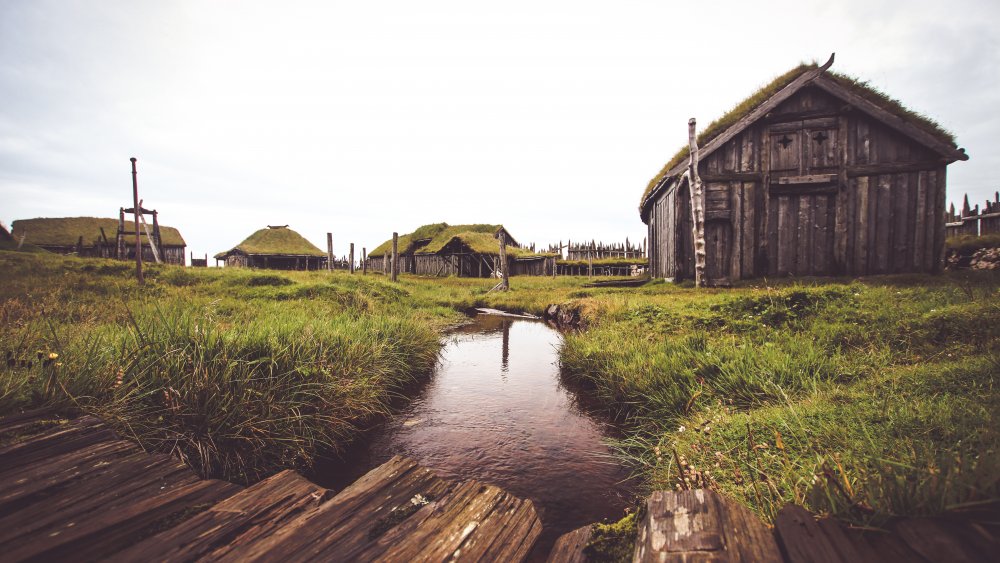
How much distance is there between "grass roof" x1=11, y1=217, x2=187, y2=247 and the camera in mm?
33906

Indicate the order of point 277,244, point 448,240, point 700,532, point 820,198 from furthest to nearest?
point 277,244, point 448,240, point 820,198, point 700,532

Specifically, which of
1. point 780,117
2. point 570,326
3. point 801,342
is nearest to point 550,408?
point 801,342

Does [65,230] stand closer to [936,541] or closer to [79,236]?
[79,236]

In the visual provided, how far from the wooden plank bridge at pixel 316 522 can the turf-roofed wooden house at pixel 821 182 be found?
1104 cm

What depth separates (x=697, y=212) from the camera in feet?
35.1

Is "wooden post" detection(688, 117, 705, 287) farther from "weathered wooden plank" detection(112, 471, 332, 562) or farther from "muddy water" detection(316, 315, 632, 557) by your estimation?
"weathered wooden plank" detection(112, 471, 332, 562)

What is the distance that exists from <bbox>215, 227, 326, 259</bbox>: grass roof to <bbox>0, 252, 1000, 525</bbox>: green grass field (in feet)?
128

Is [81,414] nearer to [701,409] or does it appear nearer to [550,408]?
[550,408]

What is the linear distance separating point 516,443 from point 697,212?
9.58m

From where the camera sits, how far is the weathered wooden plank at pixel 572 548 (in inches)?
57.6

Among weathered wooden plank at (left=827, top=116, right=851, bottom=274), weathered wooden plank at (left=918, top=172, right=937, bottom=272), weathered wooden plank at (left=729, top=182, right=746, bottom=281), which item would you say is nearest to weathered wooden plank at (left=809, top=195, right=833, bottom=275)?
weathered wooden plank at (left=827, top=116, right=851, bottom=274)

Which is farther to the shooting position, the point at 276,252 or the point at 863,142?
the point at 276,252

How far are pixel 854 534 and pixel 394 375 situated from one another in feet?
16.2

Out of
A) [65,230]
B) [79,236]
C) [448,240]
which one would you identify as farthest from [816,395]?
[65,230]
